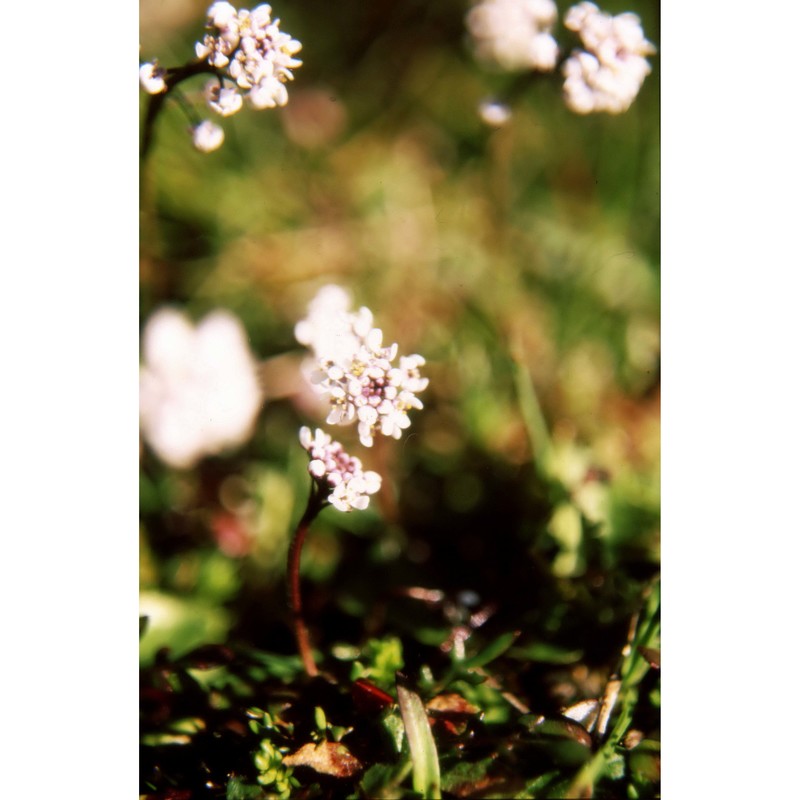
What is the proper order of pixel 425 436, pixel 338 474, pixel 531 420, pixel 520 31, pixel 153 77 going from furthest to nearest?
1. pixel 425 436
2. pixel 531 420
3. pixel 520 31
4. pixel 153 77
5. pixel 338 474

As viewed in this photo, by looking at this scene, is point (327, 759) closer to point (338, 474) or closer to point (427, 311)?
point (338, 474)

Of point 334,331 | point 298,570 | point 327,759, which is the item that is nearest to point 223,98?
point 334,331

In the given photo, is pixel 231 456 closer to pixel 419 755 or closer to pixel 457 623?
pixel 457 623

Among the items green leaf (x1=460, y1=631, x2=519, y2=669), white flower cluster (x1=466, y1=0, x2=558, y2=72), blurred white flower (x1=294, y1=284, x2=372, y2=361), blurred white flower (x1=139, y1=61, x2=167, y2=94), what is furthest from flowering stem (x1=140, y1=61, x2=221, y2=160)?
green leaf (x1=460, y1=631, x2=519, y2=669)
